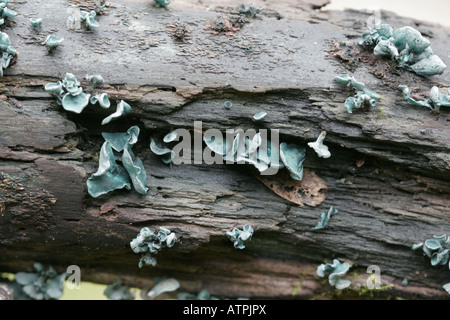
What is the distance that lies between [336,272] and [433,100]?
5.26ft

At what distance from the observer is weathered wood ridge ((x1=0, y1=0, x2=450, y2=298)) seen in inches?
137

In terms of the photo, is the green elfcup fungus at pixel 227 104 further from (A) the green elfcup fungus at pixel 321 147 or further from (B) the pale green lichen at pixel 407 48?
(B) the pale green lichen at pixel 407 48

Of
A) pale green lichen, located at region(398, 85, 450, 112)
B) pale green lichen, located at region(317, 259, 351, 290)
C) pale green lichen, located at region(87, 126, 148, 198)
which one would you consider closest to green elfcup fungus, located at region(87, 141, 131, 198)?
pale green lichen, located at region(87, 126, 148, 198)

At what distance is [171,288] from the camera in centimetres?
412

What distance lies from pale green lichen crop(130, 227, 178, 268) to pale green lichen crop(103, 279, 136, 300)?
940 millimetres

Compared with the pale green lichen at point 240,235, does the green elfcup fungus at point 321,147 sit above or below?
above

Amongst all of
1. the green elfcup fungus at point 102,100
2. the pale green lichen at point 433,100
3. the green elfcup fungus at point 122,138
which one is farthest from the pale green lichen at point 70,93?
the pale green lichen at point 433,100

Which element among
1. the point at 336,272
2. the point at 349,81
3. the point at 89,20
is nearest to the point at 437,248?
the point at 336,272

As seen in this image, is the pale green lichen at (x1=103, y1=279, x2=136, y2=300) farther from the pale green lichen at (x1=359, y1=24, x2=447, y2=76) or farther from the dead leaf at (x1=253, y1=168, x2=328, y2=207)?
the pale green lichen at (x1=359, y1=24, x2=447, y2=76)

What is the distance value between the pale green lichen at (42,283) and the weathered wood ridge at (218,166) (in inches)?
16.3

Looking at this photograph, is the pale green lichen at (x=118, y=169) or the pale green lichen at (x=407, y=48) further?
the pale green lichen at (x=407, y=48)

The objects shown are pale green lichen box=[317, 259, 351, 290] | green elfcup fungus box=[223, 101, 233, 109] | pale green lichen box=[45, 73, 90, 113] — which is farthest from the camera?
pale green lichen box=[317, 259, 351, 290]

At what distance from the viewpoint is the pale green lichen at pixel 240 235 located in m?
3.51

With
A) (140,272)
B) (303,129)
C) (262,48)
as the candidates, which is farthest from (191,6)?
(140,272)
